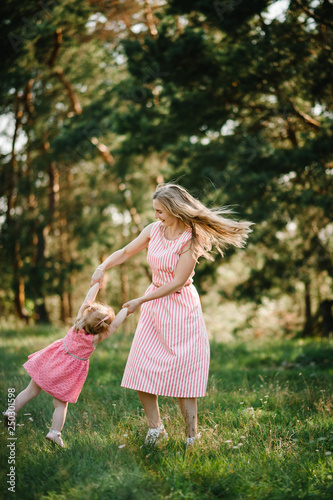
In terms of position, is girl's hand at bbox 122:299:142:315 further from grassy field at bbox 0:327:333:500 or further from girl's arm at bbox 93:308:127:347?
grassy field at bbox 0:327:333:500

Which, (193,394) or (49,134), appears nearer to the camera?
(193,394)

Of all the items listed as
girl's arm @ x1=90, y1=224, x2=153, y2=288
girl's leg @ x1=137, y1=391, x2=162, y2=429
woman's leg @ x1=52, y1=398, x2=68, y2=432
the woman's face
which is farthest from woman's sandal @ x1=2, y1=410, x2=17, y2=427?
the woman's face

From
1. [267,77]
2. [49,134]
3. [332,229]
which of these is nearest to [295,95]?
[267,77]

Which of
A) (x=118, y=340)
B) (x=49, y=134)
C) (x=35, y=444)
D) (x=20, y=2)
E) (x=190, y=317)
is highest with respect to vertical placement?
(x=20, y=2)

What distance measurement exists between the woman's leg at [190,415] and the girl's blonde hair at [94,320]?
36.8 inches

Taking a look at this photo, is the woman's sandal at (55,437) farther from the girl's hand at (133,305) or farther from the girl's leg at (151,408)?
the girl's hand at (133,305)

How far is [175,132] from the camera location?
9.40m

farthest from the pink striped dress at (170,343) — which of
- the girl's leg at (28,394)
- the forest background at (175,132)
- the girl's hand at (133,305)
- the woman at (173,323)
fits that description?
the forest background at (175,132)

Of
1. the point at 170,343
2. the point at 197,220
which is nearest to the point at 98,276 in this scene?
the point at 170,343

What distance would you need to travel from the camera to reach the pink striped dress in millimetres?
3549

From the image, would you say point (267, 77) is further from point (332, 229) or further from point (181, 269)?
point (181, 269)

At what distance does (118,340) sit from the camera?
8820 mm

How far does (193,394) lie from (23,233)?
45.0 feet

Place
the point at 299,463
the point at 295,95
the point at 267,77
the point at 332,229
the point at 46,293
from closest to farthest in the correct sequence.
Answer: the point at 299,463 < the point at 267,77 < the point at 295,95 < the point at 332,229 < the point at 46,293
